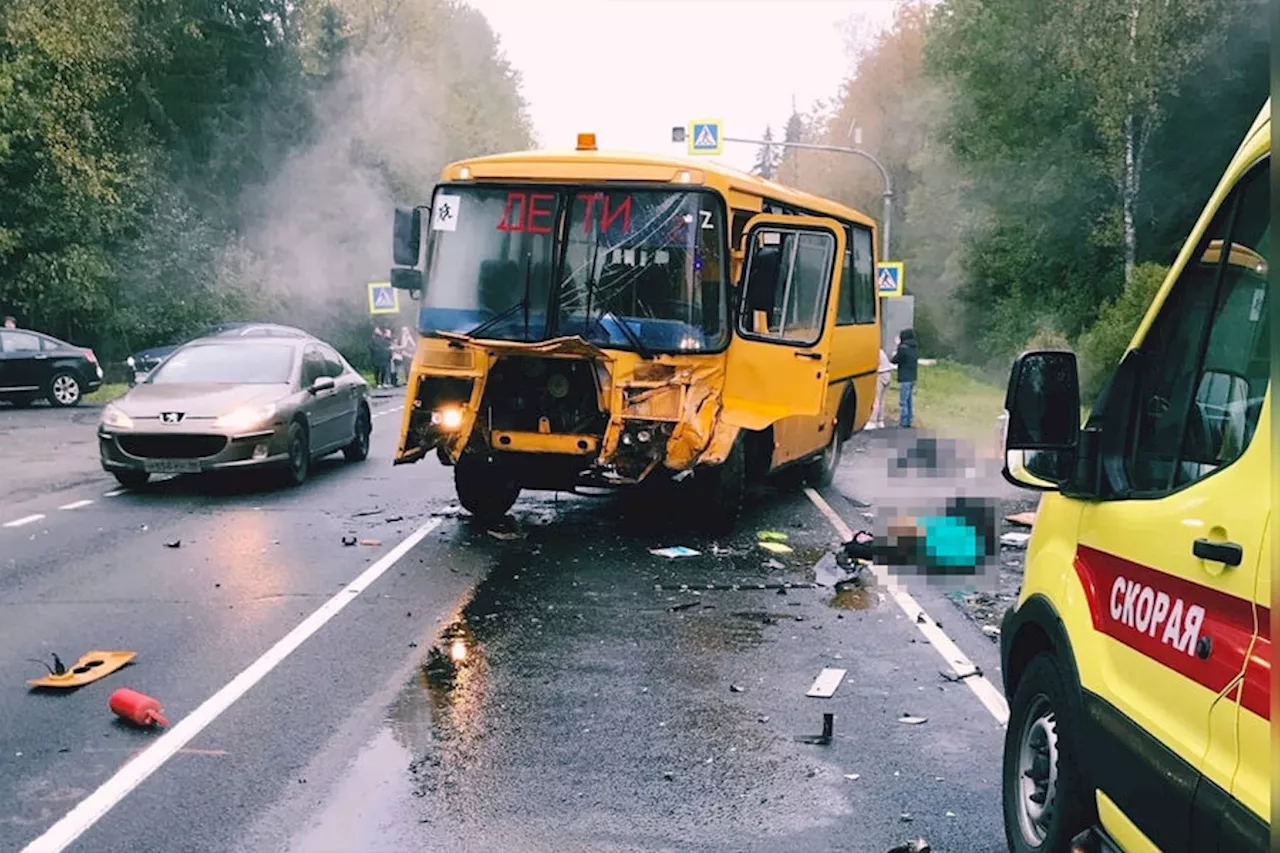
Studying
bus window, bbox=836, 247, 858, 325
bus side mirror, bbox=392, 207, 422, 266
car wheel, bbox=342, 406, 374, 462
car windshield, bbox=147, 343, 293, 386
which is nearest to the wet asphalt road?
bus side mirror, bbox=392, 207, 422, 266

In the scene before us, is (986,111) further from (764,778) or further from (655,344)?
(764,778)

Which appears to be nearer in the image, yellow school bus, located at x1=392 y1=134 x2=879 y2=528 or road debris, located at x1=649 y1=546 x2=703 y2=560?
road debris, located at x1=649 y1=546 x2=703 y2=560

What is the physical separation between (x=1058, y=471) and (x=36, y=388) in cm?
2574

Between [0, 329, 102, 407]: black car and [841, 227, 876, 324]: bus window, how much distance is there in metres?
17.9

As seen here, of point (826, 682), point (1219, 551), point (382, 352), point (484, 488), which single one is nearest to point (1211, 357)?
point (1219, 551)

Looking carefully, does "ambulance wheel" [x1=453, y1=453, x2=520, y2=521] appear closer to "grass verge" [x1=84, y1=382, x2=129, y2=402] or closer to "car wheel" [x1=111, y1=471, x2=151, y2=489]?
"car wheel" [x1=111, y1=471, x2=151, y2=489]

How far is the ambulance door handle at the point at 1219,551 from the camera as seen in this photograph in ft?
8.34

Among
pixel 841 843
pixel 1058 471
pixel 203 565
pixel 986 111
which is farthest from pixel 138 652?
pixel 986 111

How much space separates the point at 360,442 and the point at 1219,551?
14.1 m

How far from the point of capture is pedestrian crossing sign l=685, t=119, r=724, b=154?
2506 cm

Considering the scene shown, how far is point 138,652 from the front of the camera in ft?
22.2

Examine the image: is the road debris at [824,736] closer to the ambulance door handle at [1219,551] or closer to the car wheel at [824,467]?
the ambulance door handle at [1219,551]

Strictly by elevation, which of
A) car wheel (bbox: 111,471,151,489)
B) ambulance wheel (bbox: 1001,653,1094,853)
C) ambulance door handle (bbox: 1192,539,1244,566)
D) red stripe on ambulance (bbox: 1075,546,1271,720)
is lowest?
car wheel (bbox: 111,471,151,489)

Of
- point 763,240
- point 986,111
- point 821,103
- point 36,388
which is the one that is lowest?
point 36,388
